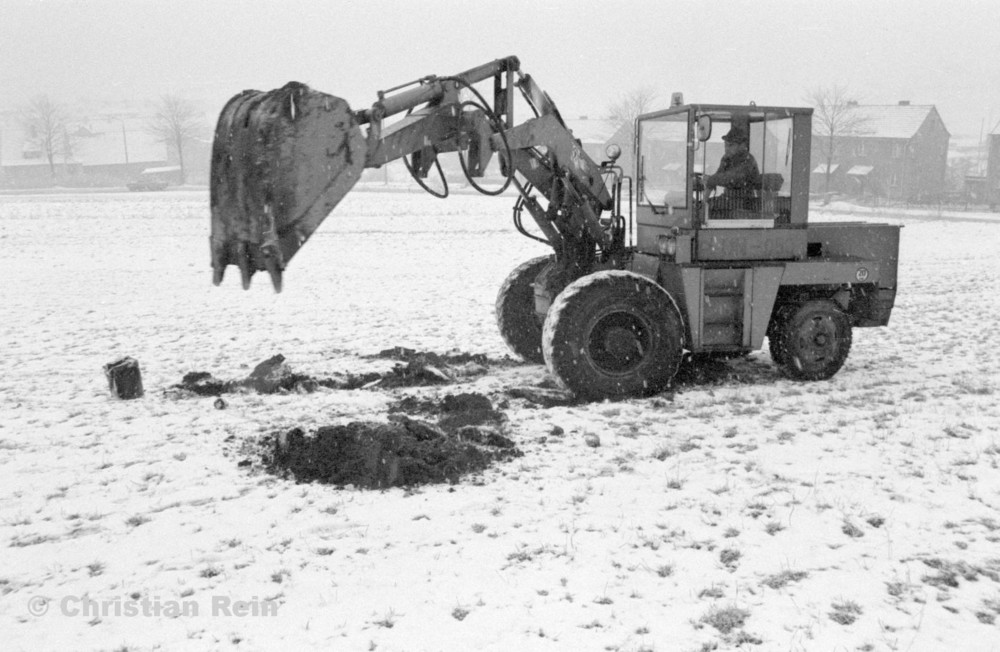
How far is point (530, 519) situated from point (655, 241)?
4.61 meters

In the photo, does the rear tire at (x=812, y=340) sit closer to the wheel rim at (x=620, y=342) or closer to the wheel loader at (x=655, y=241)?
the wheel loader at (x=655, y=241)

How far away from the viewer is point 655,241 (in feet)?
30.3

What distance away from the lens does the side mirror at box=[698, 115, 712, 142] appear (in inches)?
326

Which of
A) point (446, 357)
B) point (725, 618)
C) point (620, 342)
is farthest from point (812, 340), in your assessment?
point (725, 618)

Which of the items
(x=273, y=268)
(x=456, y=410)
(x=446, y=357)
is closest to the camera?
(x=273, y=268)

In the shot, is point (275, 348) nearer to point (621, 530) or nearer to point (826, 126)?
point (621, 530)

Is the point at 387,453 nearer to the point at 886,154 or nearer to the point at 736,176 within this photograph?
the point at 736,176

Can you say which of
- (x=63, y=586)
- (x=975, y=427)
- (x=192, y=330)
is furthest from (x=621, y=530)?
(x=192, y=330)

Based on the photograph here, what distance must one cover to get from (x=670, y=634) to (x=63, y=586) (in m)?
3.31

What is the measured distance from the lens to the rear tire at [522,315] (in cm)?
989

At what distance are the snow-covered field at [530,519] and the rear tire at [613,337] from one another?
1.04 feet

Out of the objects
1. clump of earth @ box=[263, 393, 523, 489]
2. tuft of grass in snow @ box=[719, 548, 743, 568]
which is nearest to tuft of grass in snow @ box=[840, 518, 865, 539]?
tuft of grass in snow @ box=[719, 548, 743, 568]

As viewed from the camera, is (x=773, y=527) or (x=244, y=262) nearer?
(x=773, y=527)

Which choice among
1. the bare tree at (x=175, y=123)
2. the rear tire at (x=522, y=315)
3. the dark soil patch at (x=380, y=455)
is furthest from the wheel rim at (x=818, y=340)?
the bare tree at (x=175, y=123)
